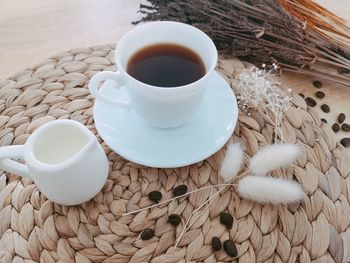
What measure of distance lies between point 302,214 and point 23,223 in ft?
1.64

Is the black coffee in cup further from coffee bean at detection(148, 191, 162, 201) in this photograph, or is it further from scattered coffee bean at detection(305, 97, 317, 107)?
scattered coffee bean at detection(305, 97, 317, 107)

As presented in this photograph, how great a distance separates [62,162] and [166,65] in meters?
0.29

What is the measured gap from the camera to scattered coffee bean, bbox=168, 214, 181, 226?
76cm

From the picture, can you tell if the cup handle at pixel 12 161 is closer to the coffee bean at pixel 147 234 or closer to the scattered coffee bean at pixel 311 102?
the coffee bean at pixel 147 234

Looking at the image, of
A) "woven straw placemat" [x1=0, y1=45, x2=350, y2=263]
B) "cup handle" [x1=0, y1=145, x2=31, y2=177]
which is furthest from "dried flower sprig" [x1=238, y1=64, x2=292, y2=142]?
"cup handle" [x1=0, y1=145, x2=31, y2=177]

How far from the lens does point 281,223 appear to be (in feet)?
2.53

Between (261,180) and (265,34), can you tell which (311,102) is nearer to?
(265,34)

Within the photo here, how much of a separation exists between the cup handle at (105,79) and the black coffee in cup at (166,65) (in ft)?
0.11

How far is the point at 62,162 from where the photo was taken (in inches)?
27.8

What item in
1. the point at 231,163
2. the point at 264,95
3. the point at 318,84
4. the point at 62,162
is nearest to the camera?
the point at 62,162

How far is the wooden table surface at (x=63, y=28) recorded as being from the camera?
1.10 m

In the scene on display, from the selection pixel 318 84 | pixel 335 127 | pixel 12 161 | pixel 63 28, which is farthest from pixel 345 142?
pixel 63 28

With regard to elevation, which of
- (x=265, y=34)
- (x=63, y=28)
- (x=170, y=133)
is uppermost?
(x=265, y=34)

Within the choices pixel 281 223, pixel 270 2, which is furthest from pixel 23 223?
pixel 270 2
